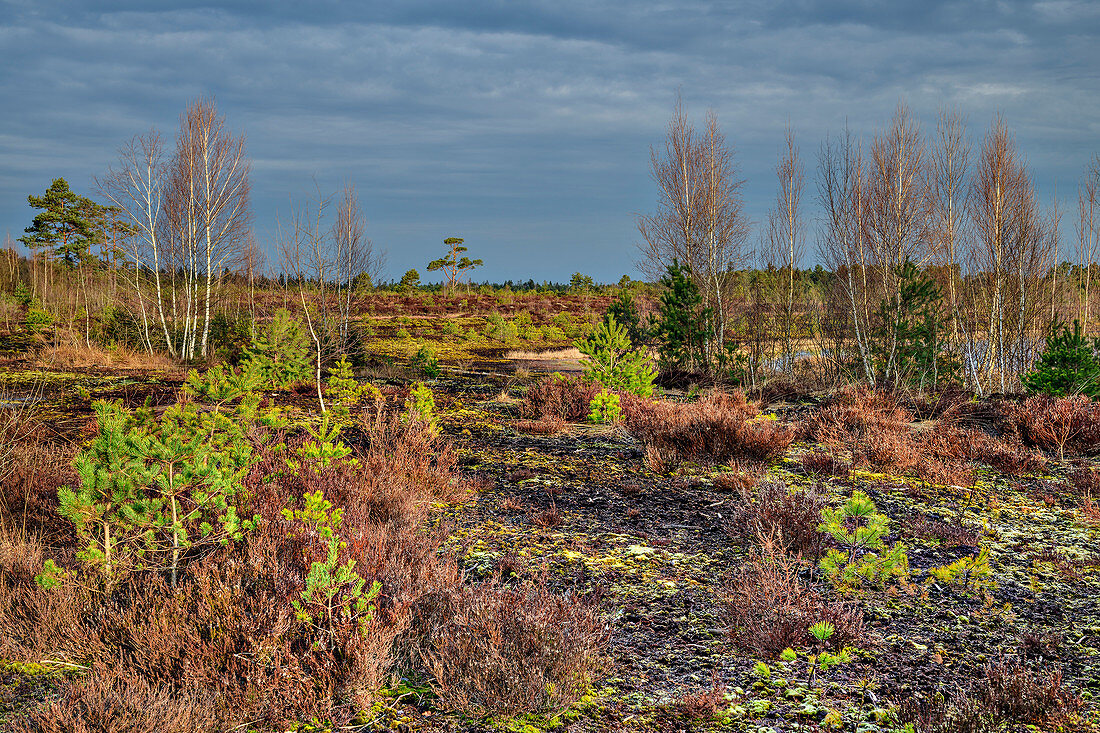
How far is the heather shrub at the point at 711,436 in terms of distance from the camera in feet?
21.7

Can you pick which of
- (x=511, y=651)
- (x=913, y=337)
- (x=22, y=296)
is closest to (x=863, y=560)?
(x=511, y=651)

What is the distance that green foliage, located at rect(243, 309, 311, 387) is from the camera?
11.2 meters

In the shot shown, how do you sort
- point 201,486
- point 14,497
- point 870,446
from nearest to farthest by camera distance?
point 201,486 < point 14,497 < point 870,446

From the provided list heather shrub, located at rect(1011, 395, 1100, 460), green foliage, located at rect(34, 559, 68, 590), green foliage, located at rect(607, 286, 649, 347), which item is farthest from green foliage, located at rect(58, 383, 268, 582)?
green foliage, located at rect(607, 286, 649, 347)

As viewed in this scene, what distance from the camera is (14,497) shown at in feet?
15.7

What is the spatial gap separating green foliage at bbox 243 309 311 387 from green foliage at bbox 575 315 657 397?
5170mm

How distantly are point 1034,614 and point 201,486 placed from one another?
464 cm

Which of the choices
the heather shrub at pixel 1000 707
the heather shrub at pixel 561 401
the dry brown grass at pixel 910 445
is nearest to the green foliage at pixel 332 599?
the heather shrub at pixel 1000 707

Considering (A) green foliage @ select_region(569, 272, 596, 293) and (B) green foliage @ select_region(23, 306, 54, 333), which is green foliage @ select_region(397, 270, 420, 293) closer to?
(A) green foliage @ select_region(569, 272, 596, 293)

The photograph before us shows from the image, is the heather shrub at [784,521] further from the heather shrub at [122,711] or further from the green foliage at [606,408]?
the green foliage at [606,408]

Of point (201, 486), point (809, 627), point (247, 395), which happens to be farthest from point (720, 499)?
point (247, 395)

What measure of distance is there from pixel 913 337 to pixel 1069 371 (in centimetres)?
429

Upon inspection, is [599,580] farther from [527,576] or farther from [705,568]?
[705,568]

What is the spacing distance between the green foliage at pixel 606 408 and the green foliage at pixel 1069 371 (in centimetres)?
605
